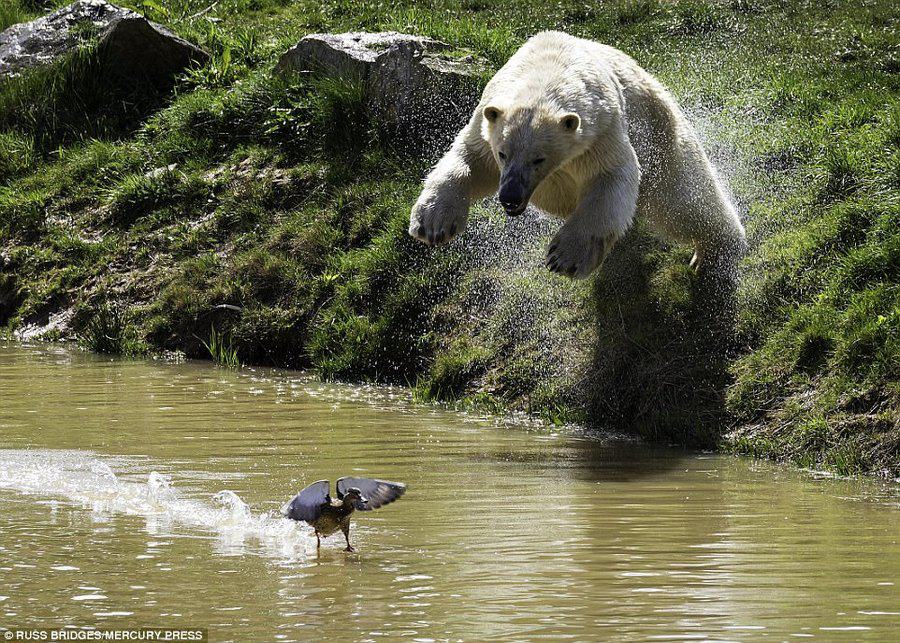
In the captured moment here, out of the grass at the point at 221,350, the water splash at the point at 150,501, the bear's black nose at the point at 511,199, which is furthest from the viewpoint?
the grass at the point at 221,350

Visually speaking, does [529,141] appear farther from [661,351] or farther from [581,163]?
[661,351]

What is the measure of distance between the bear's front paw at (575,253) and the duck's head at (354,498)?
247cm

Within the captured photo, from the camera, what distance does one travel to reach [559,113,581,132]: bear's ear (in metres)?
6.45

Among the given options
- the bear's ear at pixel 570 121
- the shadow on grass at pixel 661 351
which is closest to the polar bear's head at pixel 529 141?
the bear's ear at pixel 570 121

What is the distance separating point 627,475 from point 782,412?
1.22 m

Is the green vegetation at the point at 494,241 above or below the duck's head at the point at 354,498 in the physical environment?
above

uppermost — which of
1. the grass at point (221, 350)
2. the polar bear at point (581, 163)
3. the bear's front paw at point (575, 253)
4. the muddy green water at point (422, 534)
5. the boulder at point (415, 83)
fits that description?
the boulder at point (415, 83)

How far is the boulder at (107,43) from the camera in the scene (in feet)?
41.5

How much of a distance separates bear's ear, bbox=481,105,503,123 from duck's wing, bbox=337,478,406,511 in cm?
277

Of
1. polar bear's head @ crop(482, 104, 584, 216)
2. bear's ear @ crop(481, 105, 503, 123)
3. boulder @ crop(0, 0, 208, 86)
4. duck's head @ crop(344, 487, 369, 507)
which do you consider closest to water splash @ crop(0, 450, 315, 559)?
duck's head @ crop(344, 487, 369, 507)

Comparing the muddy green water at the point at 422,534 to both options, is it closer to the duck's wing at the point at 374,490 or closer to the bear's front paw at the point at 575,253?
the duck's wing at the point at 374,490

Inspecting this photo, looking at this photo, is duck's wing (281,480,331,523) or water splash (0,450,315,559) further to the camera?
water splash (0,450,315,559)

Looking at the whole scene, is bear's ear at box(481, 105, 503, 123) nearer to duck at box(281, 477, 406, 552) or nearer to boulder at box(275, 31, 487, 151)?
duck at box(281, 477, 406, 552)

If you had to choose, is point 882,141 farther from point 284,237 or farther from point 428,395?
point 284,237
